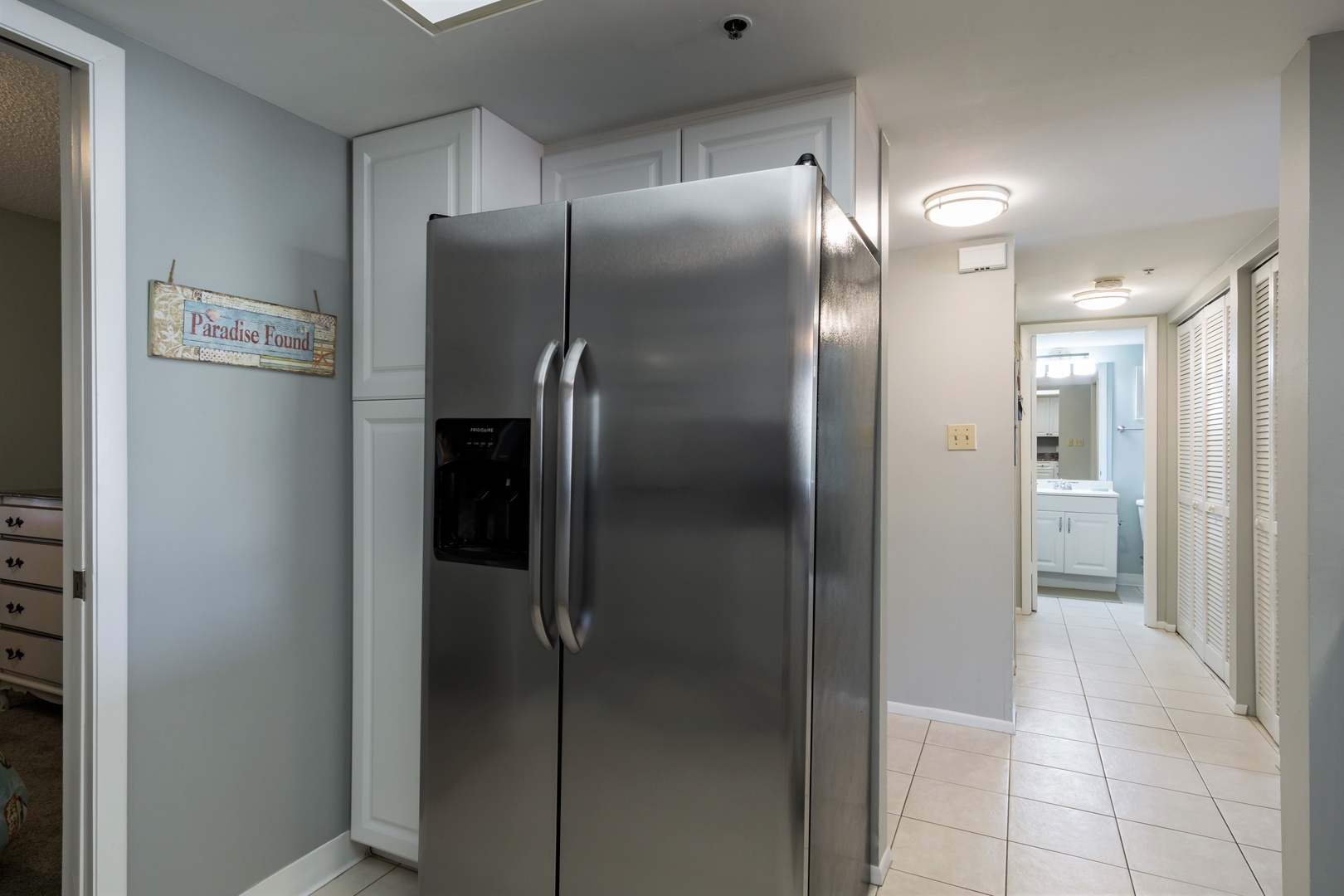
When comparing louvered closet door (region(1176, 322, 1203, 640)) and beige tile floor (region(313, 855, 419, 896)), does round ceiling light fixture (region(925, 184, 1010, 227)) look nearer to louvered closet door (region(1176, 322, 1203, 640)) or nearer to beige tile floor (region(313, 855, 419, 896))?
louvered closet door (region(1176, 322, 1203, 640))

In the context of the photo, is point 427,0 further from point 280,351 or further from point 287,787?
point 287,787

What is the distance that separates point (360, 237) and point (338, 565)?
98 cm

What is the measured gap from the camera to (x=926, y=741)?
3.07 meters

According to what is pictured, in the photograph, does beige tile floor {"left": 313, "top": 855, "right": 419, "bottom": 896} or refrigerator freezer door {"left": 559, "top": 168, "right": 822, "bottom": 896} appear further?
beige tile floor {"left": 313, "top": 855, "right": 419, "bottom": 896}

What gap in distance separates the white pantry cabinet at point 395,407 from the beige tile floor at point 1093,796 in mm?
1496

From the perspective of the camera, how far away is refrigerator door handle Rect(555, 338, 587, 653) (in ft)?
4.58

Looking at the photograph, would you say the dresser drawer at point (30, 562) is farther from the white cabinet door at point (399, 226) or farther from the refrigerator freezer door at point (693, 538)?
the refrigerator freezer door at point (693, 538)

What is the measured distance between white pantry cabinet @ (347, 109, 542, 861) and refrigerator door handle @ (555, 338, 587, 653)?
0.72 metres

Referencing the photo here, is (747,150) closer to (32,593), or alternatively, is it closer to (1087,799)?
(1087,799)

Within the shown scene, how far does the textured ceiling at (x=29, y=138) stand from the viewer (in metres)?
2.04

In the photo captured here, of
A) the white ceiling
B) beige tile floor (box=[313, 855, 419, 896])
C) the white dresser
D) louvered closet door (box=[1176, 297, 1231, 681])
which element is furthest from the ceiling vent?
the white dresser

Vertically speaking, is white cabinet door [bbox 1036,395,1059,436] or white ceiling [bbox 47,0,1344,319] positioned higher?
white ceiling [bbox 47,0,1344,319]

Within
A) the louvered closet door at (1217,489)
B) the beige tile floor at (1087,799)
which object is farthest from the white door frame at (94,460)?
the louvered closet door at (1217,489)

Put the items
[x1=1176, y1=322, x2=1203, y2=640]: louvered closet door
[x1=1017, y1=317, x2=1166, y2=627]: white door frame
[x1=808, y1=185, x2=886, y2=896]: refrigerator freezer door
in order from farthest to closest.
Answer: [x1=1017, y1=317, x2=1166, y2=627]: white door frame
[x1=1176, y1=322, x2=1203, y2=640]: louvered closet door
[x1=808, y1=185, x2=886, y2=896]: refrigerator freezer door
